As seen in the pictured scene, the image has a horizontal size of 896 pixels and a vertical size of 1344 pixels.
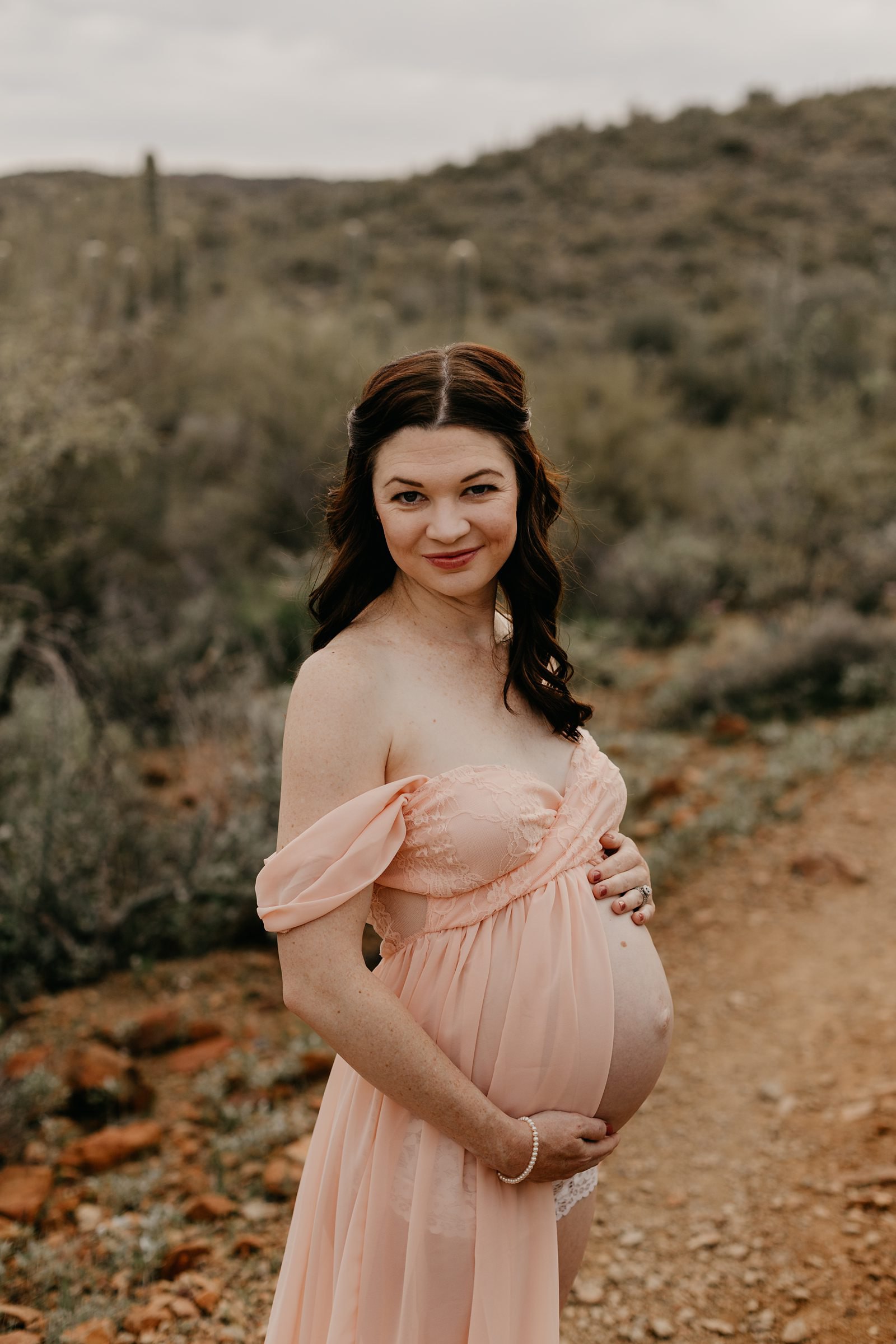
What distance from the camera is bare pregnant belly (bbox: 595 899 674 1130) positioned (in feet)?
5.86

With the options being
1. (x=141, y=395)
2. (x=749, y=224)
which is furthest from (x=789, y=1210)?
(x=749, y=224)

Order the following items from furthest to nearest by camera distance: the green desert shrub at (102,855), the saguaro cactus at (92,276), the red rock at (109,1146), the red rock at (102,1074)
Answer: the saguaro cactus at (92,276) → the green desert shrub at (102,855) → the red rock at (102,1074) → the red rock at (109,1146)

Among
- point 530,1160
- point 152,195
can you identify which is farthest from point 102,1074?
point 152,195

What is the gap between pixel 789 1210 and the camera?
3.12 metres

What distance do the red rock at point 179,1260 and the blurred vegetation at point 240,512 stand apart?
1538 millimetres

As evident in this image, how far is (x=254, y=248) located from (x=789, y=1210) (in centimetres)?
2198

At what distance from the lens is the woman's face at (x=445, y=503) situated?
170 cm

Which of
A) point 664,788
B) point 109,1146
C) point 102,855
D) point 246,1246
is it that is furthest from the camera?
point 664,788

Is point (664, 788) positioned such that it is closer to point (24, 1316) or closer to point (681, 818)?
point (681, 818)

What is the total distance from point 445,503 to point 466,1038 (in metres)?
0.87

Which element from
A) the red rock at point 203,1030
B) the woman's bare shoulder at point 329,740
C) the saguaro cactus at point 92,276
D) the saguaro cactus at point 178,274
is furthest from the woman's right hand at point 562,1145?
the saguaro cactus at point 178,274

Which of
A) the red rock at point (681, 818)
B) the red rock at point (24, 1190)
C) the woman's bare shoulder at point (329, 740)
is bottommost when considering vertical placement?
the red rock at point (24, 1190)

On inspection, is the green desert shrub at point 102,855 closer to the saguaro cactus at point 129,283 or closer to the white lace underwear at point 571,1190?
the white lace underwear at point 571,1190

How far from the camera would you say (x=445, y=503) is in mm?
1694
